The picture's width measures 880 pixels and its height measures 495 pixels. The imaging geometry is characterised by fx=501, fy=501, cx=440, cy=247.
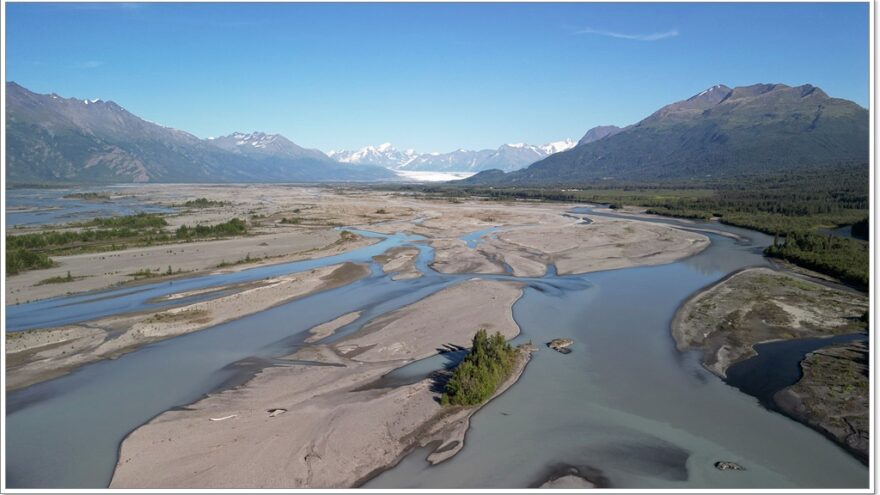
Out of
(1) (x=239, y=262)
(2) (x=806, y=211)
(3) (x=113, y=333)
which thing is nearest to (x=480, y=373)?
(3) (x=113, y=333)

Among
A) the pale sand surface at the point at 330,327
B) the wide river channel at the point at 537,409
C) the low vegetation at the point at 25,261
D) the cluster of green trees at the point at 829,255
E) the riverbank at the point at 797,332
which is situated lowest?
the wide river channel at the point at 537,409

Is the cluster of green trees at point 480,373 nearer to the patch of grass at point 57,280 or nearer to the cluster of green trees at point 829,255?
the cluster of green trees at point 829,255

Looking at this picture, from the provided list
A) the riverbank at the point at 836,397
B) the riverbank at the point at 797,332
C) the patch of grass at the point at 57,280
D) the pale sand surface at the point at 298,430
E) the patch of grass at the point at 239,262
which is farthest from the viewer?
the patch of grass at the point at 239,262

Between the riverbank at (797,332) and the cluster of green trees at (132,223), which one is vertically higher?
the cluster of green trees at (132,223)

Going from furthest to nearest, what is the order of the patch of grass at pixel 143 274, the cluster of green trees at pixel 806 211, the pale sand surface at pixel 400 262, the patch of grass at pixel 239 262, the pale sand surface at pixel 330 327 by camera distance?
the patch of grass at pixel 239 262 < the pale sand surface at pixel 400 262 < the cluster of green trees at pixel 806 211 < the patch of grass at pixel 143 274 < the pale sand surface at pixel 330 327

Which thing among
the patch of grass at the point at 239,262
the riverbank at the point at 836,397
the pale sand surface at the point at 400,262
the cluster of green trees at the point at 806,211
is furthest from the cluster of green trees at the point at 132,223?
the cluster of green trees at the point at 806,211

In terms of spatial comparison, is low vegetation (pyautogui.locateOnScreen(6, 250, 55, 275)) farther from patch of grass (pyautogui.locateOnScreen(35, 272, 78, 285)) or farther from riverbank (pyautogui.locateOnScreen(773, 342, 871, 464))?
riverbank (pyautogui.locateOnScreen(773, 342, 871, 464))

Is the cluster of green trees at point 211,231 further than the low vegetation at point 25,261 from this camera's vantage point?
Yes

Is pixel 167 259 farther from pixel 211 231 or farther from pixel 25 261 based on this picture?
pixel 211 231
